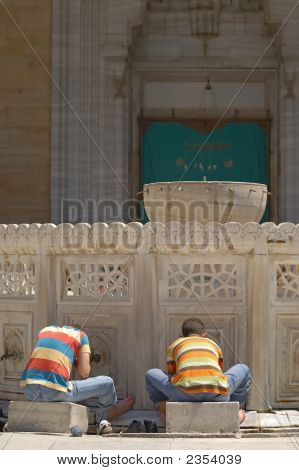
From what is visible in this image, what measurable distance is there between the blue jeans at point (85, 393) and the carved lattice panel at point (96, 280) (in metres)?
0.93

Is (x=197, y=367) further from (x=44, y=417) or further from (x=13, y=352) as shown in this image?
(x=13, y=352)

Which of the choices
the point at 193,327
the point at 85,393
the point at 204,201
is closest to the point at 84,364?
the point at 85,393

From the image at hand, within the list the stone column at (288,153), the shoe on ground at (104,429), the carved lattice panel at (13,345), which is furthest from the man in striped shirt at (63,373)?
the stone column at (288,153)

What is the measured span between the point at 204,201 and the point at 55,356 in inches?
102

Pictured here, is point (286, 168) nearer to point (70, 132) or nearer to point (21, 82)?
point (70, 132)

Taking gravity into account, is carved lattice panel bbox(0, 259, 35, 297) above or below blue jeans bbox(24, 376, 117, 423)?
above

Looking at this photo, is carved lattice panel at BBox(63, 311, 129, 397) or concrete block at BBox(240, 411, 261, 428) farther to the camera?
carved lattice panel at BBox(63, 311, 129, 397)

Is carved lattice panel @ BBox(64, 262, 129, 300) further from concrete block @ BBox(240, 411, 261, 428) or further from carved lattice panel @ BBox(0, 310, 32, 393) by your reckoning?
concrete block @ BBox(240, 411, 261, 428)

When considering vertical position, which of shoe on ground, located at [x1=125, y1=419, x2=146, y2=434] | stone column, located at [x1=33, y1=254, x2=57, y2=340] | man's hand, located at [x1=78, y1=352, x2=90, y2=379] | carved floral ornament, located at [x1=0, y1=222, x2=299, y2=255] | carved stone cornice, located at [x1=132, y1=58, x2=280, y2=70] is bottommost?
shoe on ground, located at [x1=125, y1=419, x2=146, y2=434]

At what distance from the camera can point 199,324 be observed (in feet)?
25.9

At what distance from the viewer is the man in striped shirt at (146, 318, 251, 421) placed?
7.50 metres

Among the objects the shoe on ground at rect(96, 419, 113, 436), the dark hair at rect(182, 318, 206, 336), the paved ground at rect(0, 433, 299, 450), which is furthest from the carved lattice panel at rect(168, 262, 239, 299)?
the paved ground at rect(0, 433, 299, 450)

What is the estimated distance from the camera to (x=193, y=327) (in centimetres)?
786

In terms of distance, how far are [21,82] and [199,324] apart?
9791 millimetres
